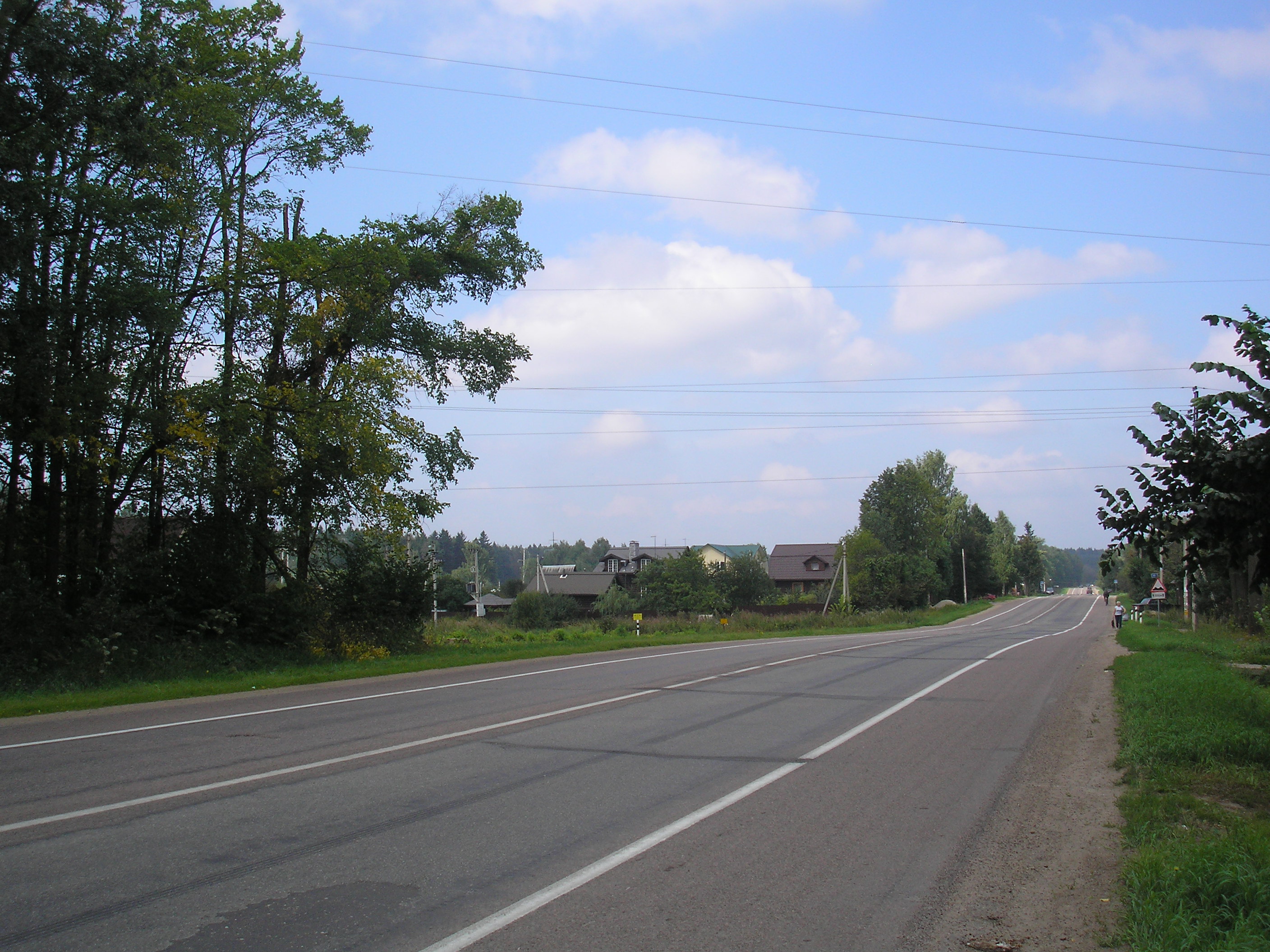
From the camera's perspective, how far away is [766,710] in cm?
1292

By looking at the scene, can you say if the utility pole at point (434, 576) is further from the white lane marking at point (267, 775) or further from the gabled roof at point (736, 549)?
the gabled roof at point (736, 549)

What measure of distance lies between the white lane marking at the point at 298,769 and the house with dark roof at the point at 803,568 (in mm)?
86828

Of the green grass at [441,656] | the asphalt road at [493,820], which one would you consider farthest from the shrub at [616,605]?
the asphalt road at [493,820]

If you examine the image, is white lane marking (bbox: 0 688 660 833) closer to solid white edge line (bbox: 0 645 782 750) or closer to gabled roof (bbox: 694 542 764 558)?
solid white edge line (bbox: 0 645 782 750)

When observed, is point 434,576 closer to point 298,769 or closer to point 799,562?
point 298,769

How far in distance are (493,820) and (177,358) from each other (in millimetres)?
17955

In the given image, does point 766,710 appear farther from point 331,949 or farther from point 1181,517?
point 331,949

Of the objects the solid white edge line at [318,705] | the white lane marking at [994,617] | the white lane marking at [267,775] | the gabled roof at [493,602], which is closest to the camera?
the white lane marking at [267,775]

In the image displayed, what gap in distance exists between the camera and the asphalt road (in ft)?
15.9

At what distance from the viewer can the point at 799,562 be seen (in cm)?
10606

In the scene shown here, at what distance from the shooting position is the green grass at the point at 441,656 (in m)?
14.2

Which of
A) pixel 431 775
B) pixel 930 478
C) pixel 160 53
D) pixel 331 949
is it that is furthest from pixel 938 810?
pixel 930 478

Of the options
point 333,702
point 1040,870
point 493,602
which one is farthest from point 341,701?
point 493,602

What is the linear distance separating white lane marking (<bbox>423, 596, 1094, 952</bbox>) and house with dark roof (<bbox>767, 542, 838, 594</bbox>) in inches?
3558
